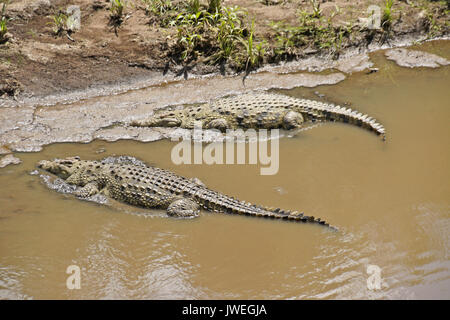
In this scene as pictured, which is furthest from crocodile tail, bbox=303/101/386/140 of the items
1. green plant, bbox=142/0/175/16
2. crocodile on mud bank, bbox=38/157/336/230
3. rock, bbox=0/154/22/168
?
rock, bbox=0/154/22/168

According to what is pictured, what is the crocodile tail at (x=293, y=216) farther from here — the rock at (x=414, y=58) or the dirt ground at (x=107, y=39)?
the rock at (x=414, y=58)

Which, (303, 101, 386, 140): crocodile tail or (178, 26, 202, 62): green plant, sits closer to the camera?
(303, 101, 386, 140): crocodile tail

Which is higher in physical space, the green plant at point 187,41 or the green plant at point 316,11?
the green plant at point 316,11

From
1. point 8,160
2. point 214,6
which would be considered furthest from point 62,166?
point 214,6

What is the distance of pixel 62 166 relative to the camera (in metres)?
7.10

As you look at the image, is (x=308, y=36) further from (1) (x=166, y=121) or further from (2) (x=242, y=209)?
(2) (x=242, y=209)

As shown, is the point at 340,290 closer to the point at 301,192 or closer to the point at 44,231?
the point at 301,192

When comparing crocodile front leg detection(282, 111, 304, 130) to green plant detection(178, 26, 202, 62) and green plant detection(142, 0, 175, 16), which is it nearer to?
green plant detection(178, 26, 202, 62)

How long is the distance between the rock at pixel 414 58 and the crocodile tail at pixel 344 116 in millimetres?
2524

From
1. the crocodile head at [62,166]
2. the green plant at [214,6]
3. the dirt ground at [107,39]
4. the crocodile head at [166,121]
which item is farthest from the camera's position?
the green plant at [214,6]

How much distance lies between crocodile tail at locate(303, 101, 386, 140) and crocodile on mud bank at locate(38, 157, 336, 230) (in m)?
2.48

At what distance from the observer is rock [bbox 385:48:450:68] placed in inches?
385

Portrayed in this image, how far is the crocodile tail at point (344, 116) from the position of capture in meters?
7.68

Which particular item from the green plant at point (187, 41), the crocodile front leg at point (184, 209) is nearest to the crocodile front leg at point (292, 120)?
the crocodile front leg at point (184, 209)
